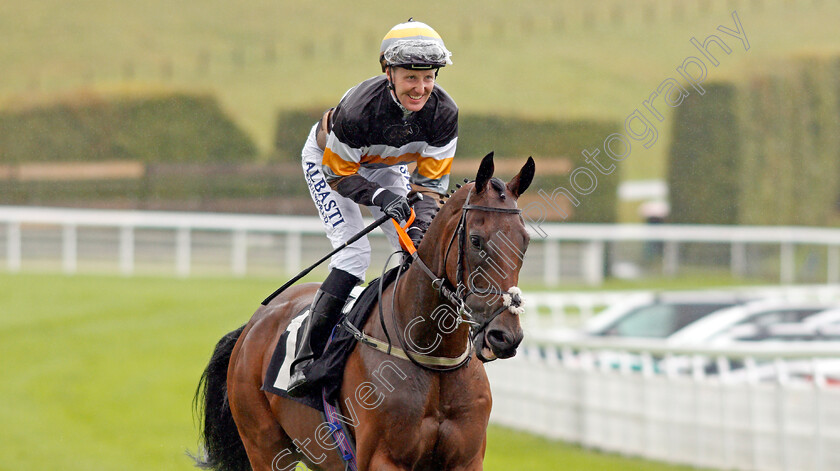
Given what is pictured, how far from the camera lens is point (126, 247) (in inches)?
847

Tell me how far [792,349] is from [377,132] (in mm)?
4525

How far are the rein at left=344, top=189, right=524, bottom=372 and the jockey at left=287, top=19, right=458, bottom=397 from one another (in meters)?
0.19

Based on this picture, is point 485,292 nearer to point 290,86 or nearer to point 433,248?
point 433,248

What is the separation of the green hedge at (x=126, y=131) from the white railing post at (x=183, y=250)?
28.7 feet

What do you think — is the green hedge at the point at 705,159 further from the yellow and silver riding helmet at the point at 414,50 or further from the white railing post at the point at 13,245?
the yellow and silver riding helmet at the point at 414,50

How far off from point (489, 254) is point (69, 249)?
1974 centimetres

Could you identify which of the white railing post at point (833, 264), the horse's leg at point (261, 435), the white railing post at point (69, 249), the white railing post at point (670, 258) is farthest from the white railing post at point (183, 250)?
the horse's leg at point (261, 435)

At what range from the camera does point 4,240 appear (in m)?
21.7

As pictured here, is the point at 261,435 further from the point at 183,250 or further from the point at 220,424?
the point at 183,250

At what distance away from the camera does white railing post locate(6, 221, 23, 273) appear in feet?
70.6

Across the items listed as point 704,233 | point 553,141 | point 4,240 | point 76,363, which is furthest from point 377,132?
Answer: point 553,141

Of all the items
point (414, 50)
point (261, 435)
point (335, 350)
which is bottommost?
point (261, 435)

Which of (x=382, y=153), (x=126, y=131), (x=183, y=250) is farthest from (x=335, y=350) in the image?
(x=126, y=131)

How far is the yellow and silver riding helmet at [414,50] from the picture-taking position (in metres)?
3.81
